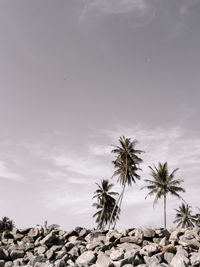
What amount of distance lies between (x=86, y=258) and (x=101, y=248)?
2.48 feet

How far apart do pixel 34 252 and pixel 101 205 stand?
30.1 metres

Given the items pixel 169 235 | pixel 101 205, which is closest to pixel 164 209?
pixel 101 205

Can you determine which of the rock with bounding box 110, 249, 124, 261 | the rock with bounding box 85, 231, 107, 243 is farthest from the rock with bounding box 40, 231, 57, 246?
the rock with bounding box 110, 249, 124, 261

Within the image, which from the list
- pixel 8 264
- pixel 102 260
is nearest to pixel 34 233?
pixel 8 264

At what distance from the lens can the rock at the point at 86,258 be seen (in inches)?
320

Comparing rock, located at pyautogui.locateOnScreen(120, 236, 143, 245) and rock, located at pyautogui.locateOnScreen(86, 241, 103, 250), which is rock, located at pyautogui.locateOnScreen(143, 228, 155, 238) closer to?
rock, located at pyautogui.locateOnScreen(120, 236, 143, 245)

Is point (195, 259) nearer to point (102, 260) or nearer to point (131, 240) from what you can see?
point (131, 240)

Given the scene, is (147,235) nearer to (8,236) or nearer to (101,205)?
(8,236)

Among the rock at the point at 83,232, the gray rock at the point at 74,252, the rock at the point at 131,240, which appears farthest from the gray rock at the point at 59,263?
the rock at the point at 83,232

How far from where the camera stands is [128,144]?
31.6 metres

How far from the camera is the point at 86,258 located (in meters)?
8.25

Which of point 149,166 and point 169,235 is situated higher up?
point 149,166

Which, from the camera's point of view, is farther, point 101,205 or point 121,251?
point 101,205

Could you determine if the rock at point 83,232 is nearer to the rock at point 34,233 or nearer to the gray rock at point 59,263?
the rock at point 34,233
